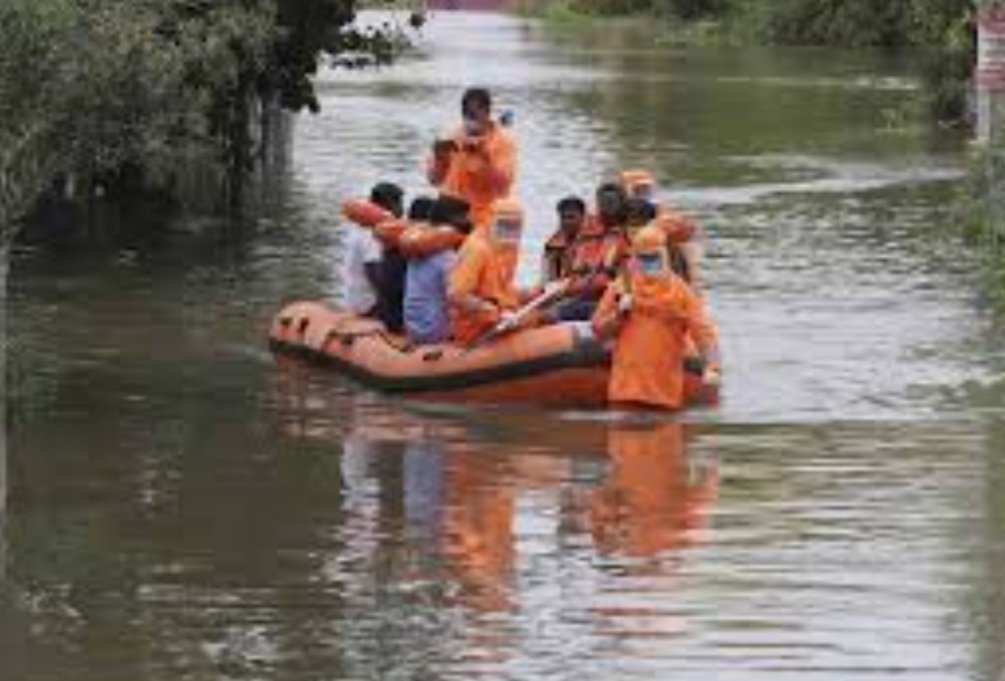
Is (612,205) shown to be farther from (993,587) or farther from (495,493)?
(993,587)

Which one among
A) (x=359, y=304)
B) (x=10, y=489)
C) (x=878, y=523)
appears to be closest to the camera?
(x=878, y=523)

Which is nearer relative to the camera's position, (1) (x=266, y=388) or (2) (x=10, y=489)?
(2) (x=10, y=489)

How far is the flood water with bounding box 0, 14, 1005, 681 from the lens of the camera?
36.4ft

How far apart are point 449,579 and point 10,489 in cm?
308

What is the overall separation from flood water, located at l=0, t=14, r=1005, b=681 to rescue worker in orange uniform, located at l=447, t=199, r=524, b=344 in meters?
0.66

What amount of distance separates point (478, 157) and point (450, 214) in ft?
10.6

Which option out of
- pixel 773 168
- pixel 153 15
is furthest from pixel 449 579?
pixel 773 168

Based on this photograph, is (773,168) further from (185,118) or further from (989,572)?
(989,572)

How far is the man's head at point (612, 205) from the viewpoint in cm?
1778

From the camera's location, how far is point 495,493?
1461cm

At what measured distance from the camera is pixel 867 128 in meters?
43.7

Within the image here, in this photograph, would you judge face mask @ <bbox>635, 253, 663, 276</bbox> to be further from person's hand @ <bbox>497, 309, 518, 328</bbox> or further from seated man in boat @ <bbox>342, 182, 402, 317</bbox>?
seated man in boat @ <bbox>342, 182, 402, 317</bbox>

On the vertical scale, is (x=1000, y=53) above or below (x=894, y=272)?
above

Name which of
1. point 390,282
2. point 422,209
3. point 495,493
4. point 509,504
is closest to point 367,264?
point 390,282
